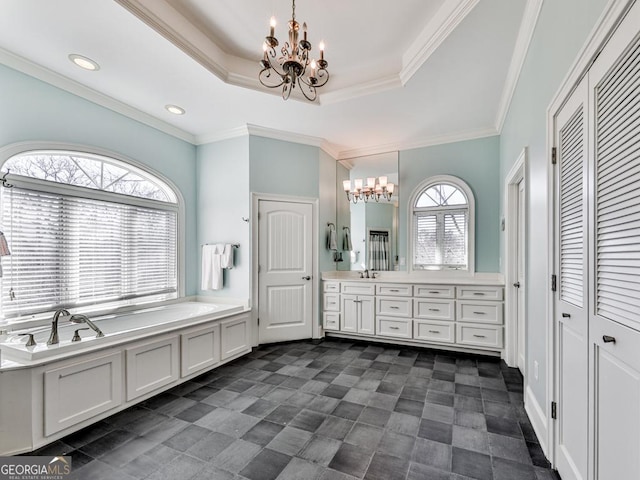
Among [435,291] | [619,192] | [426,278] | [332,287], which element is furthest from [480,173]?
[619,192]

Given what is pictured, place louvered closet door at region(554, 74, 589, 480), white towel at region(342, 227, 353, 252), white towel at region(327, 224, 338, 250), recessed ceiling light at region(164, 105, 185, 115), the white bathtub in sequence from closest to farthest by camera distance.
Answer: louvered closet door at region(554, 74, 589, 480)
the white bathtub
recessed ceiling light at region(164, 105, 185, 115)
white towel at region(327, 224, 338, 250)
white towel at region(342, 227, 353, 252)

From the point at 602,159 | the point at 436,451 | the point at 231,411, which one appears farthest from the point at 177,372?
the point at 602,159

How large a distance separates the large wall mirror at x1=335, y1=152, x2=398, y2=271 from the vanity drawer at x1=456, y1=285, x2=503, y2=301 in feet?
3.35

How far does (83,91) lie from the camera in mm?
2809

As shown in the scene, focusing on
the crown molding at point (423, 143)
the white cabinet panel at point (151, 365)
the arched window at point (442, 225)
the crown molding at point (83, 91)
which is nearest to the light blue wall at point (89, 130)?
the crown molding at point (83, 91)

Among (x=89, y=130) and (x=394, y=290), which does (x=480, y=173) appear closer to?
(x=394, y=290)

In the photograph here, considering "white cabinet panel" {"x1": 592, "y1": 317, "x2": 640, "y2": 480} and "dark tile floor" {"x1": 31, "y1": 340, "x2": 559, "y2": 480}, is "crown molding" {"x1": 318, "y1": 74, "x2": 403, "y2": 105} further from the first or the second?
"dark tile floor" {"x1": 31, "y1": 340, "x2": 559, "y2": 480}

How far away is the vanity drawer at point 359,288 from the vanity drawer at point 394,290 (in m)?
0.08

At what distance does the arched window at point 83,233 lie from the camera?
2436mm

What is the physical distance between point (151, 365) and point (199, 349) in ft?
1.64

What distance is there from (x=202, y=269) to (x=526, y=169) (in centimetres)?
369

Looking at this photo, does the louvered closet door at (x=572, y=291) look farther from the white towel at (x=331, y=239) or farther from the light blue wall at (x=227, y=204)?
the light blue wall at (x=227, y=204)

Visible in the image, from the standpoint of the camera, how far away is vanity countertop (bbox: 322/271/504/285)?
3549 mm

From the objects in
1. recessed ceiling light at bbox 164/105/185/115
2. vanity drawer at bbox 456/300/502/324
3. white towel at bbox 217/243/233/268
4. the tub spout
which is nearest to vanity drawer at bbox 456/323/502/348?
vanity drawer at bbox 456/300/502/324
